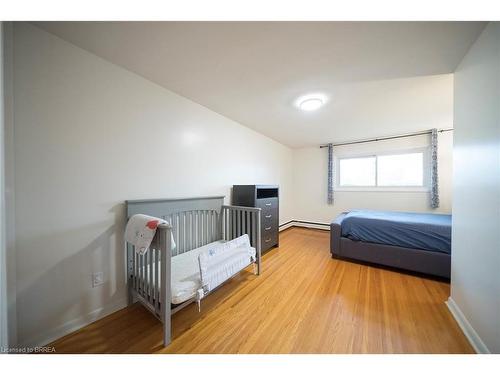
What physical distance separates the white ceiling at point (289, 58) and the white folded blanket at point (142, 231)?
4.15ft

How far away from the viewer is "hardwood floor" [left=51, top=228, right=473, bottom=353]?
1.14 meters

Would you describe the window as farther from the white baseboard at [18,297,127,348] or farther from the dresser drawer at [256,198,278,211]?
the white baseboard at [18,297,127,348]

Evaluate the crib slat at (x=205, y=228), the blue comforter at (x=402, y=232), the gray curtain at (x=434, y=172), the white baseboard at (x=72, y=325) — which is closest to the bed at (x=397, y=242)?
the blue comforter at (x=402, y=232)

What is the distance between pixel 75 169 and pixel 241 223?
1.74 meters

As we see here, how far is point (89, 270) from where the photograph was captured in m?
1.33

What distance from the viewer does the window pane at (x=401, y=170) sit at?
3387mm

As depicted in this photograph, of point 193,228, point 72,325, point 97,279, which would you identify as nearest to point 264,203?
point 193,228

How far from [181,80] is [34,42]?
0.92m

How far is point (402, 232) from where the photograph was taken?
2164 mm

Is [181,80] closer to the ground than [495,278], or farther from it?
farther from it

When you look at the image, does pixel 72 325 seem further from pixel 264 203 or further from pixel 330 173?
pixel 330 173

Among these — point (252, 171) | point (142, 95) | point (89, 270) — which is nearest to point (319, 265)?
point (252, 171)
